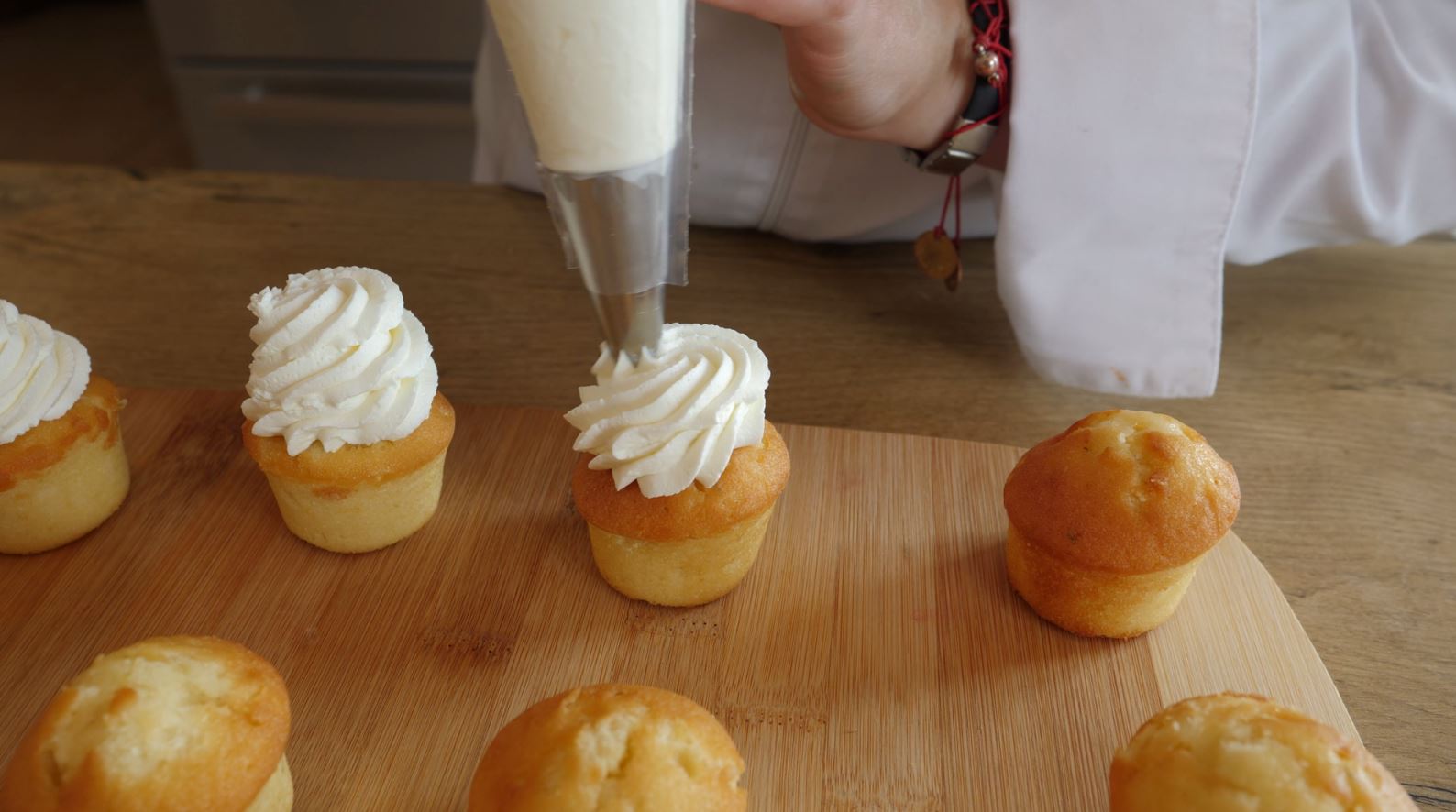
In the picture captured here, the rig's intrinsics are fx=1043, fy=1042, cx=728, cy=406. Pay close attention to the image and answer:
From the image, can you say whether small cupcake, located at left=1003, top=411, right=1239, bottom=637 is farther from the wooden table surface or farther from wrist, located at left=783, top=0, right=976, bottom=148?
wrist, located at left=783, top=0, right=976, bottom=148

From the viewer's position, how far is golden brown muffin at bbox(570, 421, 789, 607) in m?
1.27

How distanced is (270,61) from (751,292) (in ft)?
7.68

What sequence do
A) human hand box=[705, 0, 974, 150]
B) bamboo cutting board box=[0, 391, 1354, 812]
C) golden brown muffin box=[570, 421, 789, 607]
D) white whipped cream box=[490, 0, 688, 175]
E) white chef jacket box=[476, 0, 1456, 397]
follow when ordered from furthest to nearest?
1. white chef jacket box=[476, 0, 1456, 397]
2. human hand box=[705, 0, 974, 150]
3. golden brown muffin box=[570, 421, 789, 607]
4. bamboo cutting board box=[0, 391, 1354, 812]
5. white whipped cream box=[490, 0, 688, 175]

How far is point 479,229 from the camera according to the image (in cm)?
204

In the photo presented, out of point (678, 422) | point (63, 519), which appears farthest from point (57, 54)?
point (678, 422)

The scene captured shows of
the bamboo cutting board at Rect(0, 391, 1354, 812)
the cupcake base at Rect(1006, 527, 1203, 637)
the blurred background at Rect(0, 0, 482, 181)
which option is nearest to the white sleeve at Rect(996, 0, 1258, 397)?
the bamboo cutting board at Rect(0, 391, 1354, 812)

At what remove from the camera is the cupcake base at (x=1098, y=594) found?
1240 millimetres

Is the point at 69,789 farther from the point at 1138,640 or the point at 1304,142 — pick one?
the point at 1304,142

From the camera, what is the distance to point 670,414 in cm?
125

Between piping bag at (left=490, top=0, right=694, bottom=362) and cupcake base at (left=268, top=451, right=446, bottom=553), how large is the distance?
21.5 inches

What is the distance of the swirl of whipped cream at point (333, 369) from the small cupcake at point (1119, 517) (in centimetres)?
80

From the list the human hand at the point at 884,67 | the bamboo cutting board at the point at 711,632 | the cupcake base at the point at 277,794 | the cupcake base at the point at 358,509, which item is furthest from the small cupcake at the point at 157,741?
the human hand at the point at 884,67

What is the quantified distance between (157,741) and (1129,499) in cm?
106

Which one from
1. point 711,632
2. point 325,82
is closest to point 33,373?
point 711,632
